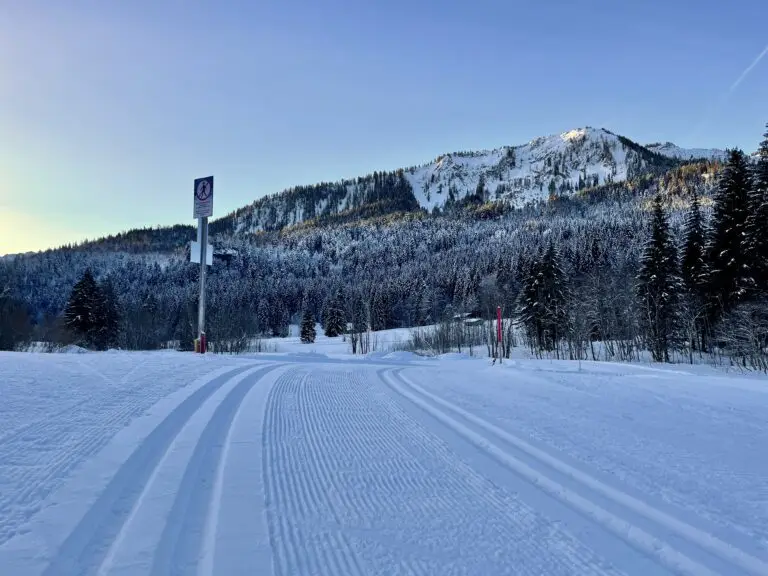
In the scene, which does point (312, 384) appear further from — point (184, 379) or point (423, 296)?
point (423, 296)

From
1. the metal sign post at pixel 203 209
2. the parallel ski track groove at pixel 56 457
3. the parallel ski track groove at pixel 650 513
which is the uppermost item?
the metal sign post at pixel 203 209

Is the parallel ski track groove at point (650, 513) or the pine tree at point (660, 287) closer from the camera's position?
the parallel ski track groove at point (650, 513)

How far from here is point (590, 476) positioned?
12.8ft

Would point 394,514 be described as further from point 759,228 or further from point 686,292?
point 686,292

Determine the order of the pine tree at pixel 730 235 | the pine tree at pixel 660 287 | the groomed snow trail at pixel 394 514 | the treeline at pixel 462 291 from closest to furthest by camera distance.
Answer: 1. the groomed snow trail at pixel 394 514
2. the pine tree at pixel 730 235
3. the pine tree at pixel 660 287
4. the treeline at pixel 462 291

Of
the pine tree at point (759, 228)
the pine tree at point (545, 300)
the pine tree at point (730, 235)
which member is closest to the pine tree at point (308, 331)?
the pine tree at point (545, 300)

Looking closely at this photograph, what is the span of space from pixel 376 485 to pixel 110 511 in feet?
5.90

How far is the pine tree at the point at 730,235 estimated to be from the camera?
103 feet

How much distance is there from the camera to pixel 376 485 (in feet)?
12.1

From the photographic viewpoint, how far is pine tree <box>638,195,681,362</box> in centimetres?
3684

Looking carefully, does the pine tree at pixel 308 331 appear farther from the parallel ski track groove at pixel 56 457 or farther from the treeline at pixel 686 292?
the parallel ski track groove at pixel 56 457

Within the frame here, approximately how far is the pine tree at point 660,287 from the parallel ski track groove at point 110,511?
128ft

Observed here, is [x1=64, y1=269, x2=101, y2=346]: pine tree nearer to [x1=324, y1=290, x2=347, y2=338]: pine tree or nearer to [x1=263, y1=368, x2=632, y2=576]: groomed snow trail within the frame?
[x1=324, y1=290, x2=347, y2=338]: pine tree

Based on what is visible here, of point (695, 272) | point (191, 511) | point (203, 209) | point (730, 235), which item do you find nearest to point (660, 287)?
point (695, 272)
